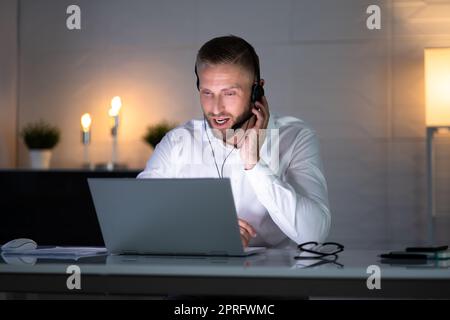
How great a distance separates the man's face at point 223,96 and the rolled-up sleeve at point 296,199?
10.5 inches

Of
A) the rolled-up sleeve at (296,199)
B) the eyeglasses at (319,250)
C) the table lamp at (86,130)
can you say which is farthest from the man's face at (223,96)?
the table lamp at (86,130)

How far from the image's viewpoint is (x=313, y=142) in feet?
8.72

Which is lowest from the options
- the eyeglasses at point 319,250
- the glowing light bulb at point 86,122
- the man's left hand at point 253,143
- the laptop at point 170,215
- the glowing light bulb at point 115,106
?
the eyeglasses at point 319,250

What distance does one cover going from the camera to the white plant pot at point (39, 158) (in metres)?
5.20

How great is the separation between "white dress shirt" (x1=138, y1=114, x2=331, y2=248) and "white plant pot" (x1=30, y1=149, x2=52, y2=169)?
2583 millimetres

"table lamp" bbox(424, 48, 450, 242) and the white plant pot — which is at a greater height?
"table lamp" bbox(424, 48, 450, 242)

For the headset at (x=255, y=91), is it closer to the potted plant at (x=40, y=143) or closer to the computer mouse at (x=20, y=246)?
the computer mouse at (x=20, y=246)

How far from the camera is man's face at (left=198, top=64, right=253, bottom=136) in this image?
2.58 meters

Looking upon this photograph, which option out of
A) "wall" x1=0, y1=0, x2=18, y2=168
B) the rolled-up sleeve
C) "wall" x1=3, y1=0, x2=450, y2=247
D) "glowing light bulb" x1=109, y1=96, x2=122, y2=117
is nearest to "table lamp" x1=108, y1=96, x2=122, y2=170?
"glowing light bulb" x1=109, y1=96, x2=122, y2=117

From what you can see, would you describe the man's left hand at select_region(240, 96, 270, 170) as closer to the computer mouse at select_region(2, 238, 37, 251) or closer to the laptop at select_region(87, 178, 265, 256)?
the laptop at select_region(87, 178, 265, 256)

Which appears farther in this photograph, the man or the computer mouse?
the man

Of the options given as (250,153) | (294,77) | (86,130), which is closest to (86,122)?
(86,130)
